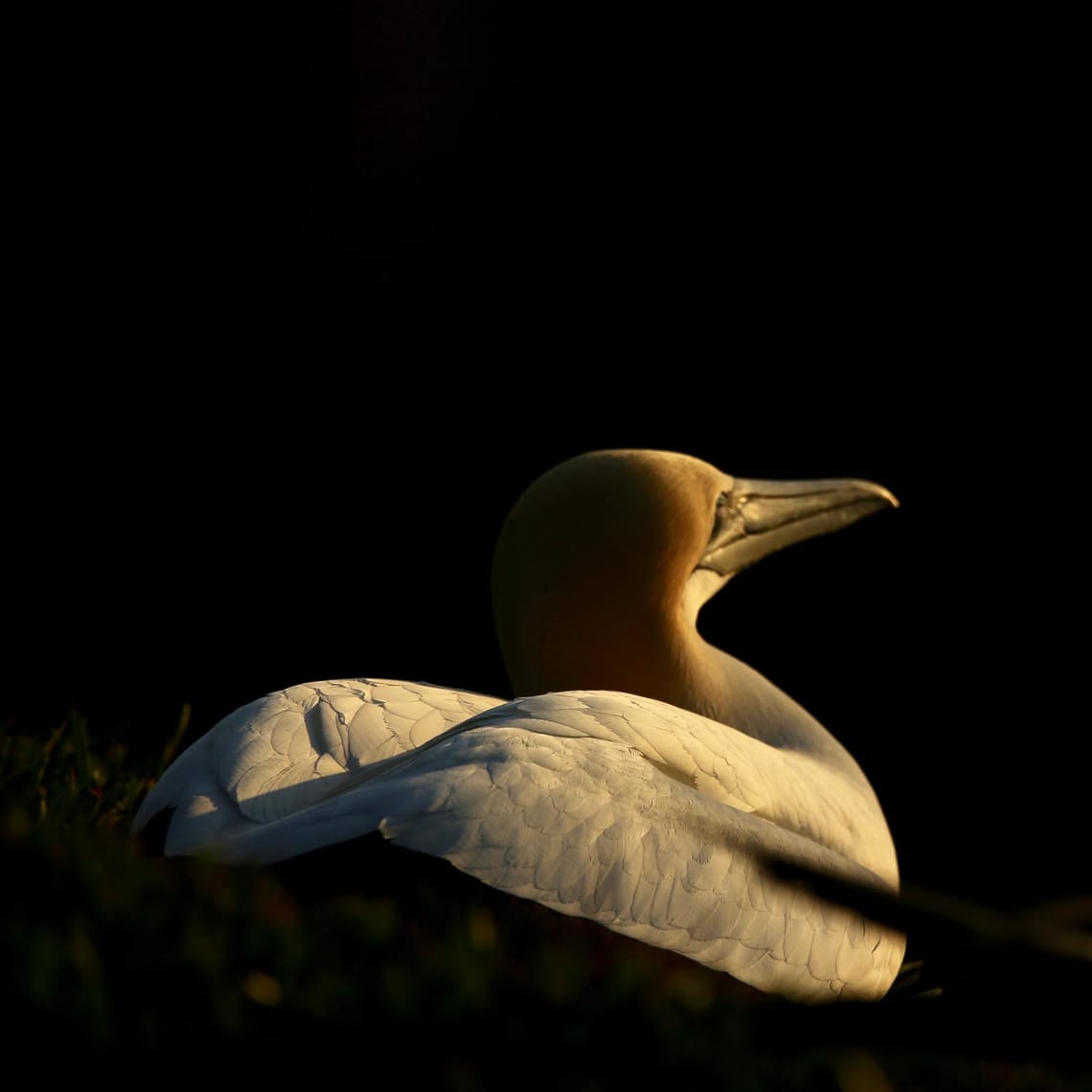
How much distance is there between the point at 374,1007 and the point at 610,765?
108 cm

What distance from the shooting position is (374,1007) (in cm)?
114

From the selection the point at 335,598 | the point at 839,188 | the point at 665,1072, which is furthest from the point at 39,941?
the point at 839,188

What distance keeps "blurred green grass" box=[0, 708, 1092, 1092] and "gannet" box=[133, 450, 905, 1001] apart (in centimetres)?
13

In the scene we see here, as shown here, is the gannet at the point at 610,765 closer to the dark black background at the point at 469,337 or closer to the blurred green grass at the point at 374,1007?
the blurred green grass at the point at 374,1007

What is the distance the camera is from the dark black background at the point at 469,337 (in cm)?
536

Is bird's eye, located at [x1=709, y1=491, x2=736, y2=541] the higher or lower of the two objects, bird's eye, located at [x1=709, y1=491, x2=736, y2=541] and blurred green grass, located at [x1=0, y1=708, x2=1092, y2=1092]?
the lower

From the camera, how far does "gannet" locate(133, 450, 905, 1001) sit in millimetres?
2018

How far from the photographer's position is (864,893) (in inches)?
38.0

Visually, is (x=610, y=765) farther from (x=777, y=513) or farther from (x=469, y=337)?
(x=469, y=337)

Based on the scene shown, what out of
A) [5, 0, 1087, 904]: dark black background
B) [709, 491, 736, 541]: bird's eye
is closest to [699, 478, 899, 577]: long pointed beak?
Answer: [709, 491, 736, 541]: bird's eye

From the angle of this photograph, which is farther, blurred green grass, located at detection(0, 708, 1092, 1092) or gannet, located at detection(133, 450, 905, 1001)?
gannet, located at detection(133, 450, 905, 1001)

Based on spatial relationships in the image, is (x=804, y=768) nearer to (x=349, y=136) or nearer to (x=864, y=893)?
(x=864, y=893)

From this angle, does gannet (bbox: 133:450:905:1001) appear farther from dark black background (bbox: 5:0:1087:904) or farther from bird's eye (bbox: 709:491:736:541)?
dark black background (bbox: 5:0:1087:904)

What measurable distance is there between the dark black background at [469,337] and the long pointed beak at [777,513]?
1.54m
